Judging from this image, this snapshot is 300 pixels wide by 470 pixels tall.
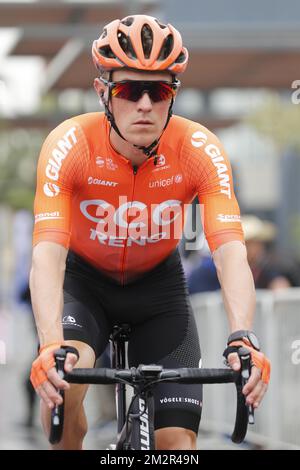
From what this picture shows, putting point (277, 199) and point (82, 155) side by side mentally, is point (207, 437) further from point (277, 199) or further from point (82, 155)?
point (277, 199)

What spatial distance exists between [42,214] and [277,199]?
68.3m

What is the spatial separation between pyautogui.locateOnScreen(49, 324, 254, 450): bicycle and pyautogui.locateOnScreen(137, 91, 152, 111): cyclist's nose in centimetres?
111

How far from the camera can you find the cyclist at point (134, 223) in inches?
197

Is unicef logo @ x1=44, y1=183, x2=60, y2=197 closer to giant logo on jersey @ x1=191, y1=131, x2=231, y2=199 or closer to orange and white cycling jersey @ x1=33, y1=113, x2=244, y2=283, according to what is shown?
orange and white cycling jersey @ x1=33, y1=113, x2=244, y2=283

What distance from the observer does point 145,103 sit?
496 cm

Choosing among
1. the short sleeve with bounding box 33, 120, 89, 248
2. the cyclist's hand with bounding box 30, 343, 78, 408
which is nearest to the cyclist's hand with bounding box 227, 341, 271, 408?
the cyclist's hand with bounding box 30, 343, 78, 408

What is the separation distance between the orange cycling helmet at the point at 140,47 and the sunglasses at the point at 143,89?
0.06m

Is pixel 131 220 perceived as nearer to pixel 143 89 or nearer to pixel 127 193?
pixel 127 193

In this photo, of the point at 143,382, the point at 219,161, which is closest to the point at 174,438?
the point at 143,382

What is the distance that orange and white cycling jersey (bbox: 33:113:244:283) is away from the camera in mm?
5207

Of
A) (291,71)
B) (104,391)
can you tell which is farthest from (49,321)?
(291,71)

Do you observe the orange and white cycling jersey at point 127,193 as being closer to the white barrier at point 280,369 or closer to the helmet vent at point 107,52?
the helmet vent at point 107,52

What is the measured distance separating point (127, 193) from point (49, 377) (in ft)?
4.60

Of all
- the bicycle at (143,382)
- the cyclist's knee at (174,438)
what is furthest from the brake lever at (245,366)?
the cyclist's knee at (174,438)
